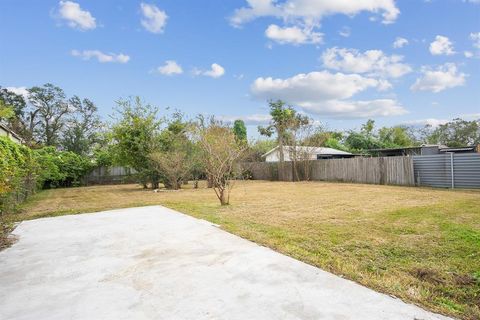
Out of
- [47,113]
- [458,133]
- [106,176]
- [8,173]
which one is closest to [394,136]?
[458,133]

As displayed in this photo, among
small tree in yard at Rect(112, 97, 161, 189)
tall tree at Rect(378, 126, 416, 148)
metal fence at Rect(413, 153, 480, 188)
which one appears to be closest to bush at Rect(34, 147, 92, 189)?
small tree in yard at Rect(112, 97, 161, 189)

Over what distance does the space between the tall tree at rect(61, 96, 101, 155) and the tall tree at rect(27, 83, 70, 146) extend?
734 millimetres

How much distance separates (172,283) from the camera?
9.63 ft

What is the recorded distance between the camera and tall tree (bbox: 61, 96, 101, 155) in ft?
105

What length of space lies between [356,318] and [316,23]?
484 inches

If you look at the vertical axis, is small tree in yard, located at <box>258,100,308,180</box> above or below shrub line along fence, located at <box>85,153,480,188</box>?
above

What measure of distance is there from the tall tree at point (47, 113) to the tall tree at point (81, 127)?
734 millimetres

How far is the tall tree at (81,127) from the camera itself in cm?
3209

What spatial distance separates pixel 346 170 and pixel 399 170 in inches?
131

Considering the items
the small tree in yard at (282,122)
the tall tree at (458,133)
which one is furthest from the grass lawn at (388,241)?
the tall tree at (458,133)

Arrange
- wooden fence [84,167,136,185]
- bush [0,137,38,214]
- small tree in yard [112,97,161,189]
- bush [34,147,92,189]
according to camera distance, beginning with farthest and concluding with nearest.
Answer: wooden fence [84,167,136,185]
bush [34,147,92,189]
small tree in yard [112,97,161,189]
bush [0,137,38,214]

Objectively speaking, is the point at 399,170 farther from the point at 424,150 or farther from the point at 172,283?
the point at 172,283

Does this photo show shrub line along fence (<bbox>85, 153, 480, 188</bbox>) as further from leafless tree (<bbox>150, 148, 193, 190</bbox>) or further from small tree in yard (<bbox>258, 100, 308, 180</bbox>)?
leafless tree (<bbox>150, 148, 193, 190</bbox>)

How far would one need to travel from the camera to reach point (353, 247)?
4121 mm
